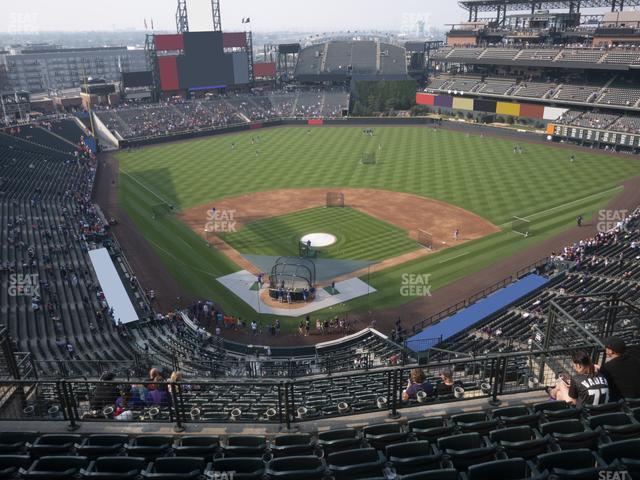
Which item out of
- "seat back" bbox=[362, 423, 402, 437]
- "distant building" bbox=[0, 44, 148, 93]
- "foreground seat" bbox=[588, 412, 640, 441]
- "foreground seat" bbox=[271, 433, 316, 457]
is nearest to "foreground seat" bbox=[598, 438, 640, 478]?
"foreground seat" bbox=[588, 412, 640, 441]

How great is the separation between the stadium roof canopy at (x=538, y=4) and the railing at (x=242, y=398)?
92.7 m

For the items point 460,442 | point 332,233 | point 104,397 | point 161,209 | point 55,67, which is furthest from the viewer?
point 55,67

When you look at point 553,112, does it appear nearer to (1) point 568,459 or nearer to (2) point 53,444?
(1) point 568,459

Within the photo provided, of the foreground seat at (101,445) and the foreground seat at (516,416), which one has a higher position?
the foreground seat at (516,416)

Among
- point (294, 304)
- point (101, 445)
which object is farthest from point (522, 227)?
point (101, 445)

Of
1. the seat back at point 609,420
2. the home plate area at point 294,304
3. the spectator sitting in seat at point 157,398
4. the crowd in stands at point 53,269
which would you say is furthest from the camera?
the home plate area at point 294,304

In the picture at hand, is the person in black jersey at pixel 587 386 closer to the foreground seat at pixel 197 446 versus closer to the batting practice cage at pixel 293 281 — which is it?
the foreground seat at pixel 197 446

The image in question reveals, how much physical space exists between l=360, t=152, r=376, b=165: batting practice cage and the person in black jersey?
184ft

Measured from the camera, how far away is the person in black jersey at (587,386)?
881cm

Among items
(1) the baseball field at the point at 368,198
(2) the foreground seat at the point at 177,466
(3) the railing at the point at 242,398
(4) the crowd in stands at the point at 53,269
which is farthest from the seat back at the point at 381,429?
(1) the baseball field at the point at 368,198

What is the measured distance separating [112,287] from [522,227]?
31.9m

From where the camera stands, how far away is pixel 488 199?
161 feet

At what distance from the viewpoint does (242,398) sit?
1614 cm

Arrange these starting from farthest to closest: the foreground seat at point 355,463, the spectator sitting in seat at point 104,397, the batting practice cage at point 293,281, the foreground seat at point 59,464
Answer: the batting practice cage at point 293,281 < the spectator sitting in seat at point 104,397 < the foreground seat at point 59,464 < the foreground seat at point 355,463
